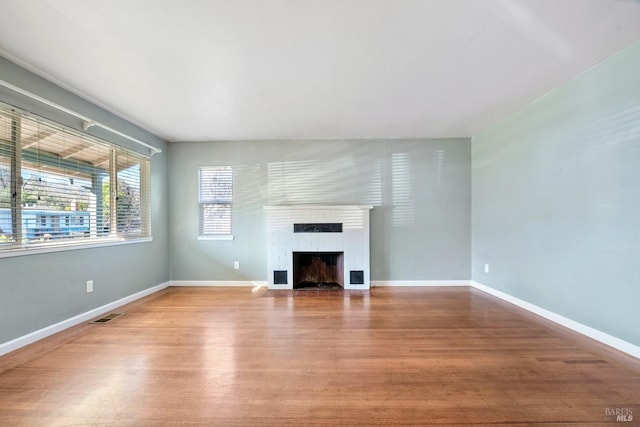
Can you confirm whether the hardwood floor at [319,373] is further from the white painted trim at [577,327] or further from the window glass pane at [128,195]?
the window glass pane at [128,195]

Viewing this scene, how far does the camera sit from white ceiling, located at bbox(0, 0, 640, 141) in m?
1.68

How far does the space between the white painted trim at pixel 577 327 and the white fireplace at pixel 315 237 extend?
6.36ft

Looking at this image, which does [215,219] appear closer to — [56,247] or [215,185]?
[215,185]

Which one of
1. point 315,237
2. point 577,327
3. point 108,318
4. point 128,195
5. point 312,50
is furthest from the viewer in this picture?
point 315,237

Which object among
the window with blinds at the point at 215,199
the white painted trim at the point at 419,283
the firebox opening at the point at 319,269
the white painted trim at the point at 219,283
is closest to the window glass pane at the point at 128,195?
the window with blinds at the point at 215,199

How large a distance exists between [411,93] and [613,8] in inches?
56.0

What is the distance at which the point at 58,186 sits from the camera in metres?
2.62

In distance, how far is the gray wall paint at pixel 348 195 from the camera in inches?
172

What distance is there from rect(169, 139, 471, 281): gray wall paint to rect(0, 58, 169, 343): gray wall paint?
0.61 metres

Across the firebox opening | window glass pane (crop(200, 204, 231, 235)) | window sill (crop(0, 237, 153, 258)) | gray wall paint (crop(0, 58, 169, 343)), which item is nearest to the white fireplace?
the firebox opening

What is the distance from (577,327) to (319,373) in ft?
8.50

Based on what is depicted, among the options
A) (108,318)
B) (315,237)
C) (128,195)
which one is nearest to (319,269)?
(315,237)

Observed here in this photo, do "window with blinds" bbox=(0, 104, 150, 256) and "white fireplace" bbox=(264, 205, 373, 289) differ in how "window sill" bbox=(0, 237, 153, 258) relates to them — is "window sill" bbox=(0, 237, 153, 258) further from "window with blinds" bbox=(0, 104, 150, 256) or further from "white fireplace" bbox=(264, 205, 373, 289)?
"white fireplace" bbox=(264, 205, 373, 289)

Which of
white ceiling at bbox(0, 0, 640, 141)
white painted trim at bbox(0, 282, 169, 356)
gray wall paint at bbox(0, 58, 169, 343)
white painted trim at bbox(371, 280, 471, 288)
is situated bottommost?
white painted trim at bbox(371, 280, 471, 288)
